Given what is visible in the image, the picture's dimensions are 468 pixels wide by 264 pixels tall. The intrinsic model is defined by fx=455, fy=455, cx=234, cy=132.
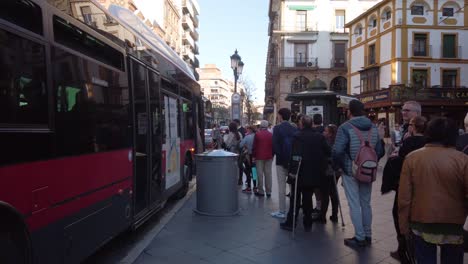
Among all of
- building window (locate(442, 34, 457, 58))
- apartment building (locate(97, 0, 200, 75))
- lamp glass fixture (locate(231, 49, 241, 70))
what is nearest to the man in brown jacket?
lamp glass fixture (locate(231, 49, 241, 70))

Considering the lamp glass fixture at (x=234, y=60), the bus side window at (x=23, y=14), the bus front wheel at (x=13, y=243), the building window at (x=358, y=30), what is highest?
the building window at (x=358, y=30)

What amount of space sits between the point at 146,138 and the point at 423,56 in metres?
37.1

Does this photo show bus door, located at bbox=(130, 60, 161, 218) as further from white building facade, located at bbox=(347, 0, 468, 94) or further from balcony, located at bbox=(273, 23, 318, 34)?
balcony, located at bbox=(273, 23, 318, 34)

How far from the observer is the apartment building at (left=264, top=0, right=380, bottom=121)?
5466 cm

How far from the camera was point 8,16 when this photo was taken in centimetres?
336

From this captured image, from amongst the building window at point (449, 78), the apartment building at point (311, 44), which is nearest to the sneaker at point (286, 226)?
the building window at point (449, 78)

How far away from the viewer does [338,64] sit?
181ft

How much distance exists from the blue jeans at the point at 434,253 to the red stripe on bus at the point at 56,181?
307cm

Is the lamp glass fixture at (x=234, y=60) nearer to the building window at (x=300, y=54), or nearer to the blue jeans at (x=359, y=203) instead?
the blue jeans at (x=359, y=203)

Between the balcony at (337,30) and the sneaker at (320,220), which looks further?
the balcony at (337,30)

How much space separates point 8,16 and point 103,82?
1841mm

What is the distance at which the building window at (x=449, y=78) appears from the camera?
3925cm

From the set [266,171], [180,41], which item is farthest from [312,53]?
[266,171]

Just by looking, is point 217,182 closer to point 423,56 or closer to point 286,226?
point 286,226
